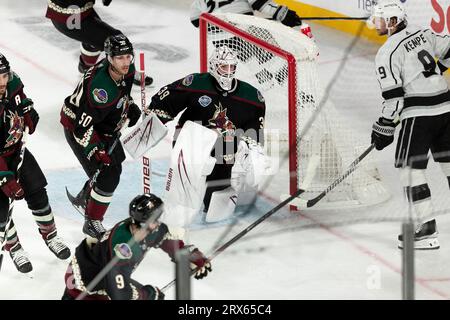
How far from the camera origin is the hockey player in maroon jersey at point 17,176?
5520 mm

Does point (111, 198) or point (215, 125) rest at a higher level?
point (215, 125)

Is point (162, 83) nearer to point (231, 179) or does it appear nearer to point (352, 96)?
point (352, 96)

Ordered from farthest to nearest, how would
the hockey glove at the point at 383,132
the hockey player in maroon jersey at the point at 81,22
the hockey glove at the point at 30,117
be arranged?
the hockey player in maroon jersey at the point at 81,22, the hockey glove at the point at 383,132, the hockey glove at the point at 30,117

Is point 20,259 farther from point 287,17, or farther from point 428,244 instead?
point 287,17

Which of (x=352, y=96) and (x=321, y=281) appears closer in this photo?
(x=321, y=281)

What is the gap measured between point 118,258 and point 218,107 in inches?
71.7

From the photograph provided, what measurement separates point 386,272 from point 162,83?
3.63 m

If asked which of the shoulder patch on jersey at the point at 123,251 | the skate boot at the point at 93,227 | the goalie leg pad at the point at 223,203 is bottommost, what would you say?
the skate boot at the point at 93,227

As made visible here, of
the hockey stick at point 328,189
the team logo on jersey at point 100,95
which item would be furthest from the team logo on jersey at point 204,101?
the hockey stick at point 328,189

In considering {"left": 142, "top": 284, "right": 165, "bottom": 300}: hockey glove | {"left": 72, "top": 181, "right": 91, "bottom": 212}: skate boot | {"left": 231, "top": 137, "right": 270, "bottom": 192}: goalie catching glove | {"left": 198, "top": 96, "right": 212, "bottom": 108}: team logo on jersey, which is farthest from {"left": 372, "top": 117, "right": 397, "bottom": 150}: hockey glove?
{"left": 142, "top": 284, "right": 165, "bottom": 300}: hockey glove

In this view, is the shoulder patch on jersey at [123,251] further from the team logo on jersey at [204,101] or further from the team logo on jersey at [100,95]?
the team logo on jersey at [204,101]

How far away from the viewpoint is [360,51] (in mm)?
8773

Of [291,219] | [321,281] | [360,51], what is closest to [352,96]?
[360,51]

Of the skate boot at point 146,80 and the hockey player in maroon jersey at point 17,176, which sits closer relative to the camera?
the hockey player in maroon jersey at point 17,176
